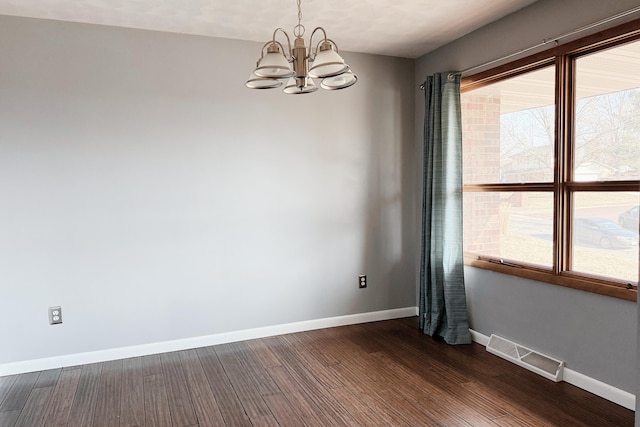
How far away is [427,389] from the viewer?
9.28 ft

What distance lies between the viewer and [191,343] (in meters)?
3.60

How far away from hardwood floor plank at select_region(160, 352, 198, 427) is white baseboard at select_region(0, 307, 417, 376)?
13 centimetres

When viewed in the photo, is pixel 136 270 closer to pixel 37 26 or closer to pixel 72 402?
pixel 72 402

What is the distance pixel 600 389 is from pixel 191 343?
2878mm

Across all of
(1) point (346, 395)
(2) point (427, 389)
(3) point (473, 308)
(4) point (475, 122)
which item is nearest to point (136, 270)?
(1) point (346, 395)

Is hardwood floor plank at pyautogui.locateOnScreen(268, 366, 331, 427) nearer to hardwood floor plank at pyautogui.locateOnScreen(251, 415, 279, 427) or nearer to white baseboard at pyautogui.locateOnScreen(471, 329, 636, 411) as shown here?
hardwood floor plank at pyautogui.locateOnScreen(251, 415, 279, 427)

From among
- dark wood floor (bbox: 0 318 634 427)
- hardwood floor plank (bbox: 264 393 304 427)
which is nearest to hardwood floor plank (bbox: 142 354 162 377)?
dark wood floor (bbox: 0 318 634 427)

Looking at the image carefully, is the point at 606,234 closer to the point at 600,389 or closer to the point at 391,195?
the point at 600,389

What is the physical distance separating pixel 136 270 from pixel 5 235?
2.95 feet

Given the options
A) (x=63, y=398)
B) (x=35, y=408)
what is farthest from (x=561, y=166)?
(x=35, y=408)

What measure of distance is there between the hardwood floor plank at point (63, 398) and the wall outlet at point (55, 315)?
36cm

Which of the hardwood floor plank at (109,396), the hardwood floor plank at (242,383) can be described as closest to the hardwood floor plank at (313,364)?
the hardwood floor plank at (242,383)

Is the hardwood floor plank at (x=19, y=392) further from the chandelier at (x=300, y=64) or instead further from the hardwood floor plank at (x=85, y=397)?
the chandelier at (x=300, y=64)

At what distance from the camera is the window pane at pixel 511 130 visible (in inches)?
120
